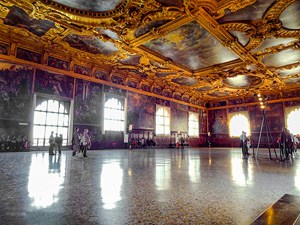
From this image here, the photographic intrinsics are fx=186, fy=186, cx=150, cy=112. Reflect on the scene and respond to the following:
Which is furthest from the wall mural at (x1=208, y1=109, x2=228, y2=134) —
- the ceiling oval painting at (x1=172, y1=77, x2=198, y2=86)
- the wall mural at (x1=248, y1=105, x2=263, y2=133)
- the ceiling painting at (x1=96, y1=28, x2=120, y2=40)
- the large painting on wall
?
the large painting on wall

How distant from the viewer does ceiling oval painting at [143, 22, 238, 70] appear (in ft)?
32.4

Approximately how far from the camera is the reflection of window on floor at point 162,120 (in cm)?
1933

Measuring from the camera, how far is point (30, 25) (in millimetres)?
9836

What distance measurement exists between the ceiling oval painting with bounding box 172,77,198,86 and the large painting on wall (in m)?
12.1

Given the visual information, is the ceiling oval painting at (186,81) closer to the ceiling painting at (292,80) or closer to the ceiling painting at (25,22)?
the ceiling painting at (292,80)

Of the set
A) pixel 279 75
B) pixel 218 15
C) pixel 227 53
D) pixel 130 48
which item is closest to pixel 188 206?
pixel 218 15

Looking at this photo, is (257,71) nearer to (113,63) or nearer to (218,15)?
(218,15)

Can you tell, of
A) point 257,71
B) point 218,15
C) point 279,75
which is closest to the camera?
point 218,15

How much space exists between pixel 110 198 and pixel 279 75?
763 inches

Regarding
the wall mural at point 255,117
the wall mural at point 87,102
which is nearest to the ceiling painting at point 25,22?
the wall mural at point 87,102

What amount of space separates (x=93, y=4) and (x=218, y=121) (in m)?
22.2

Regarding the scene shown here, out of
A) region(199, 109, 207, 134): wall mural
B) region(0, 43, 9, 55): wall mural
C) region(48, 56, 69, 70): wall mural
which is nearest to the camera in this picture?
region(0, 43, 9, 55): wall mural

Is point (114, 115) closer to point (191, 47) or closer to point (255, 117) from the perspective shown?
point (191, 47)

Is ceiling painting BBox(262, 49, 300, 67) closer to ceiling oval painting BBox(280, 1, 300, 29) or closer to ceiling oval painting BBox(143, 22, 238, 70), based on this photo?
ceiling oval painting BBox(143, 22, 238, 70)
